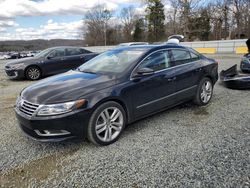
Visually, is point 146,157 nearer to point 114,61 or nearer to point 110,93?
point 110,93

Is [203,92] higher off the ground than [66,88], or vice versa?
[66,88]

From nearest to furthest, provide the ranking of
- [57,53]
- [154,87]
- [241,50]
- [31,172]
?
[31,172] < [154,87] < [57,53] < [241,50]

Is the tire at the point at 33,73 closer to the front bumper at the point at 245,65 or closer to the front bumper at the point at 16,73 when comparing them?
the front bumper at the point at 16,73

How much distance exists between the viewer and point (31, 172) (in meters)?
2.77

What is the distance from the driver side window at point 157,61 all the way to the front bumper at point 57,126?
1.43 m

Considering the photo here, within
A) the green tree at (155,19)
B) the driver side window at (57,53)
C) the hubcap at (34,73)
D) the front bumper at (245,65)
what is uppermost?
the green tree at (155,19)

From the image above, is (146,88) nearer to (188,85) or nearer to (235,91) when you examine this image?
(188,85)

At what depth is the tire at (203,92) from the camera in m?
4.89

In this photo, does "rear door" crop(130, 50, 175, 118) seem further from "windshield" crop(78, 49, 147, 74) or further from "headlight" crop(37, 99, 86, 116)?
"headlight" crop(37, 99, 86, 116)

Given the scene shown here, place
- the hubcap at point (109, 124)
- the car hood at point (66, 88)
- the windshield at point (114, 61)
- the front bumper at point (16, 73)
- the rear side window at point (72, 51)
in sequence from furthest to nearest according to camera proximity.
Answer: the rear side window at point (72, 51), the front bumper at point (16, 73), the windshield at point (114, 61), the hubcap at point (109, 124), the car hood at point (66, 88)

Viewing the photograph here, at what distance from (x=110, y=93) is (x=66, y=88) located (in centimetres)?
64

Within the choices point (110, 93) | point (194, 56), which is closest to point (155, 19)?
point (194, 56)

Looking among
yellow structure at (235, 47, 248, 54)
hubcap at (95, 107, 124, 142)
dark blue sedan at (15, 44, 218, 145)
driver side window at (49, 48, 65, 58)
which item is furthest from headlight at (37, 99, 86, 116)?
yellow structure at (235, 47, 248, 54)

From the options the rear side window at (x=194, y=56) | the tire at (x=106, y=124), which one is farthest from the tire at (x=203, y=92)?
the tire at (x=106, y=124)
